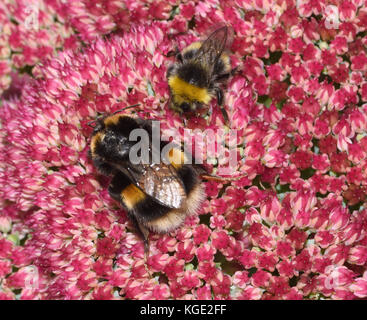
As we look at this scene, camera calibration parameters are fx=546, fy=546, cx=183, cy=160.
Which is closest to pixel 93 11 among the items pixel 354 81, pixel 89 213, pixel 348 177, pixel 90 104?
pixel 90 104

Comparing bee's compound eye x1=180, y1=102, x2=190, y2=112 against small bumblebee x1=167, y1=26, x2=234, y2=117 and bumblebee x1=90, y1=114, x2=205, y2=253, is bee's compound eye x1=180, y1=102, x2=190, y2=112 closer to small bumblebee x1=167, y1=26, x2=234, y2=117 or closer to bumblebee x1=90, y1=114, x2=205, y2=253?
small bumblebee x1=167, y1=26, x2=234, y2=117

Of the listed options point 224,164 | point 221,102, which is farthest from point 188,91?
point 224,164

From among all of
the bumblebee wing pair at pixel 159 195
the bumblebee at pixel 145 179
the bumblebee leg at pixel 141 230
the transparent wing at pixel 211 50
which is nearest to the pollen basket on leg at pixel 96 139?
the bumblebee at pixel 145 179

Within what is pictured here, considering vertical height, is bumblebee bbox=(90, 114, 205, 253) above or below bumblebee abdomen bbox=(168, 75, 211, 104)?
below

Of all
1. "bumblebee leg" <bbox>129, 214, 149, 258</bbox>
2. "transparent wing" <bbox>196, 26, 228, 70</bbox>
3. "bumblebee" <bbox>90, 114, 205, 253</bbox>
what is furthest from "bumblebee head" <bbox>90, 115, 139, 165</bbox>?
"transparent wing" <bbox>196, 26, 228, 70</bbox>
